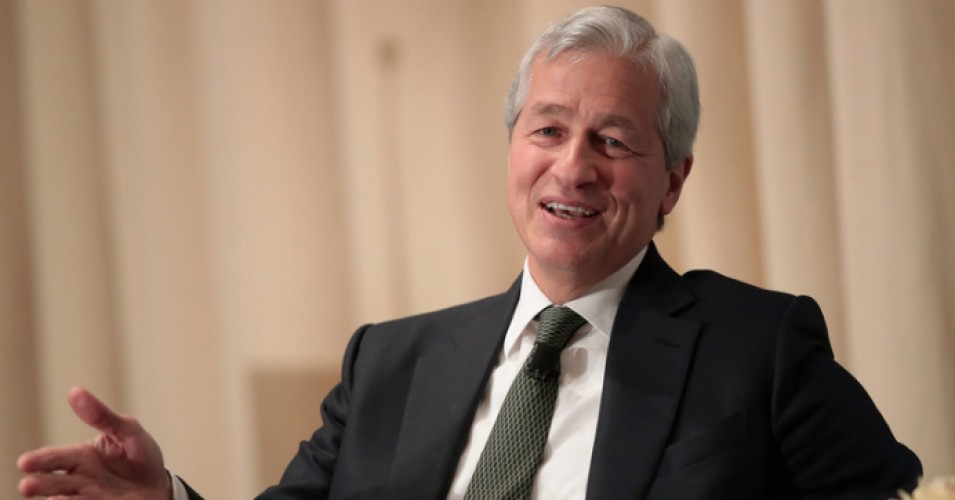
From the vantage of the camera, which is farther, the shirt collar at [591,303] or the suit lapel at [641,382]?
the shirt collar at [591,303]

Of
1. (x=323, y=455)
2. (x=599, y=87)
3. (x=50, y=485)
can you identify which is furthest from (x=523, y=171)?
(x=50, y=485)

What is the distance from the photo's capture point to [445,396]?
6.00 ft

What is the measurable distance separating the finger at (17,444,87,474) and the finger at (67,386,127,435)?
0.17 feet

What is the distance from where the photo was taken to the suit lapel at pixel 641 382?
159 cm

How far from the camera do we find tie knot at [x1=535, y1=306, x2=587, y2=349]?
1.78 metres

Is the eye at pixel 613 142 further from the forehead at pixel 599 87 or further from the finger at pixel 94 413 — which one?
the finger at pixel 94 413

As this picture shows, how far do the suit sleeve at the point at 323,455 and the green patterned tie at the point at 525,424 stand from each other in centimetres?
31

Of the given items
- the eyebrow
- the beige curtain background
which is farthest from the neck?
the beige curtain background

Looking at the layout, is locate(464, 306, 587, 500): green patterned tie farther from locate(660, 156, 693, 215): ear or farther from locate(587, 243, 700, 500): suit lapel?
locate(660, 156, 693, 215): ear

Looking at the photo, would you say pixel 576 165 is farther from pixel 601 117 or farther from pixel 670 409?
pixel 670 409

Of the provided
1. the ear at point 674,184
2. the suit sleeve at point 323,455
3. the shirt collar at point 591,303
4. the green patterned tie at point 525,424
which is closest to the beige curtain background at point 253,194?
the ear at point 674,184

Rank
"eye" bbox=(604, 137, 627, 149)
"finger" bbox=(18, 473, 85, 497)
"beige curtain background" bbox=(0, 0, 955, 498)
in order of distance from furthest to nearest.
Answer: "beige curtain background" bbox=(0, 0, 955, 498)
"eye" bbox=(604, 137, 627, 149)
"finger" bbox=(18, 473, 85, 497)

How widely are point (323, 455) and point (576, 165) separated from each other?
668mm

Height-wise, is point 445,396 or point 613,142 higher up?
point 613,142
